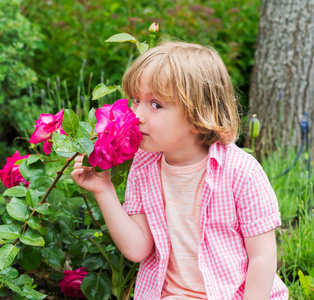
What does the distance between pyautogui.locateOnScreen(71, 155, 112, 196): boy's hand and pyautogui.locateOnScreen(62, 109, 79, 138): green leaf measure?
144mm

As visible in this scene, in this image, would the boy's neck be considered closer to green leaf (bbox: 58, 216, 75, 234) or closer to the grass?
green leaf (bbox: 58, 216, 75, 234)

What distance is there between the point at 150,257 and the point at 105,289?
0.22 metres

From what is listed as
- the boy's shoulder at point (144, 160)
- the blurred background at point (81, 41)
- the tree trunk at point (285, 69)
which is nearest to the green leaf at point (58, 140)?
the boy's shoulder at point (144, 160)

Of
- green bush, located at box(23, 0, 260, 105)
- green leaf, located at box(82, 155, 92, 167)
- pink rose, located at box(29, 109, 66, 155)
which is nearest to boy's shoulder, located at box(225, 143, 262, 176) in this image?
green leaf, located at box(82, 155, 92, 167)

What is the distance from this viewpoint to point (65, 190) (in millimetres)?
2492

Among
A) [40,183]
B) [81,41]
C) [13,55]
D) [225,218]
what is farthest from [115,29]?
[225,218]

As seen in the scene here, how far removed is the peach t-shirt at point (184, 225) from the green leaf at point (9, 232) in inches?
19.6

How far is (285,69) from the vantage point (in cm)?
323

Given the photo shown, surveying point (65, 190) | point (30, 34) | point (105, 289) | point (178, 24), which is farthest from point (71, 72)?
point (105, 289)

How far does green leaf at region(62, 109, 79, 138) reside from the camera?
129 centimetres

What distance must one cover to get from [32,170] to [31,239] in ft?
0.83

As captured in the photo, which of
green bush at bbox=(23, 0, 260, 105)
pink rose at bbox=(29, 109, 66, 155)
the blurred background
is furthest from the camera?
green bush at bbox=(23, 0, 260, 105)

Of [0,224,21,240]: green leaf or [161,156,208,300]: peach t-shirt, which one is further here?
[161,156,208,300]: peach t-shirt

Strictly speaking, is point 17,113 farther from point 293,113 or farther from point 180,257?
point 180,257
